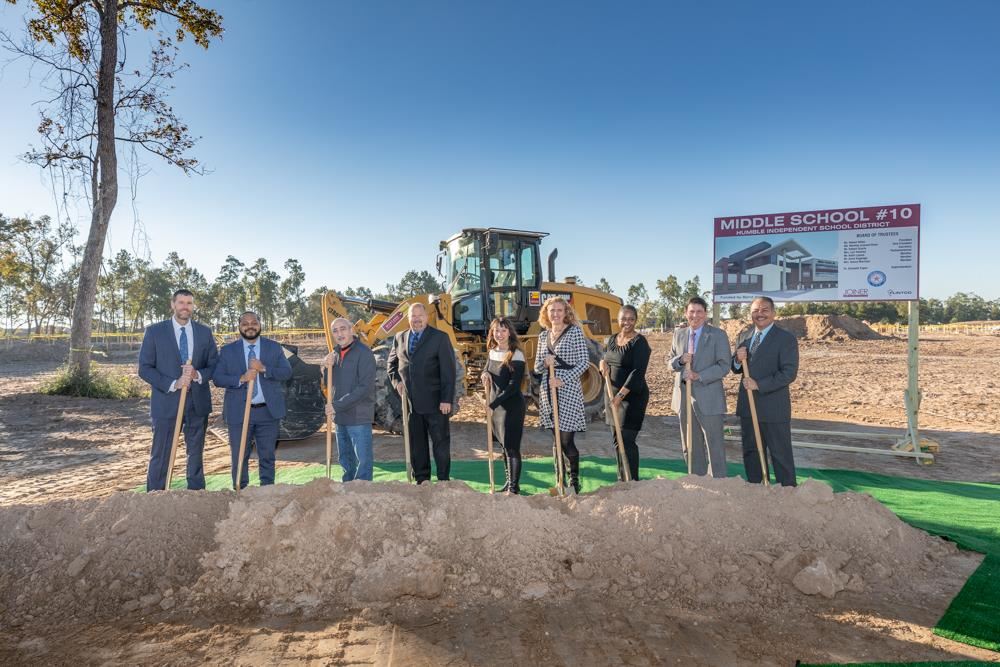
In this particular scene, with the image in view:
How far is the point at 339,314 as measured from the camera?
734 centimetres

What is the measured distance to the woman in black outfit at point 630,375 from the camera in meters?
4.37

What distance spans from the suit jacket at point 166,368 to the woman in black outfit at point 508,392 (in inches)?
89.5

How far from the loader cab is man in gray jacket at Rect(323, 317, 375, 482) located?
3.61m

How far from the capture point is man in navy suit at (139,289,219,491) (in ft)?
13.5

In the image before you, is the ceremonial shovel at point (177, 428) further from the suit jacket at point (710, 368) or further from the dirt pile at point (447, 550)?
the suit jacket at point (710, 368)

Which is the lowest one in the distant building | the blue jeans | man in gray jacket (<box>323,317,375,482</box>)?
the blue jeans

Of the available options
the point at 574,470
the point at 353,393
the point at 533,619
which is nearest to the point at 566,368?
the point at 574,470

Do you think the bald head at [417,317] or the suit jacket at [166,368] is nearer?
the suit jacket at [166,368]

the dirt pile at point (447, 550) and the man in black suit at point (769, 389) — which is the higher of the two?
the man in black suit at point (769, 389)

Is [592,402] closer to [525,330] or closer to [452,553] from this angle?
[525,330]

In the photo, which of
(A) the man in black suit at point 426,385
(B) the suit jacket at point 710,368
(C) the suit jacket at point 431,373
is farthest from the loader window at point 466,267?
(B) the suit jacket at point 710,368

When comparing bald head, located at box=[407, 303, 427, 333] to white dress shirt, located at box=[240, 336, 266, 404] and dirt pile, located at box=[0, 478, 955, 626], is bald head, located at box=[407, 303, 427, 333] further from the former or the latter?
dirt pile, located at box=[0, 478, 955, 626]

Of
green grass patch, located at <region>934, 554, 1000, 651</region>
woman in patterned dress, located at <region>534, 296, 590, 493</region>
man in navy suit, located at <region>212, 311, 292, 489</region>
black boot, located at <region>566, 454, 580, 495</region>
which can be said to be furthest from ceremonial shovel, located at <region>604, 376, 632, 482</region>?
man in navy suit, located at <region>212, 311, 292, 489</region>

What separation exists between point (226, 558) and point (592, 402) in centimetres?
534
